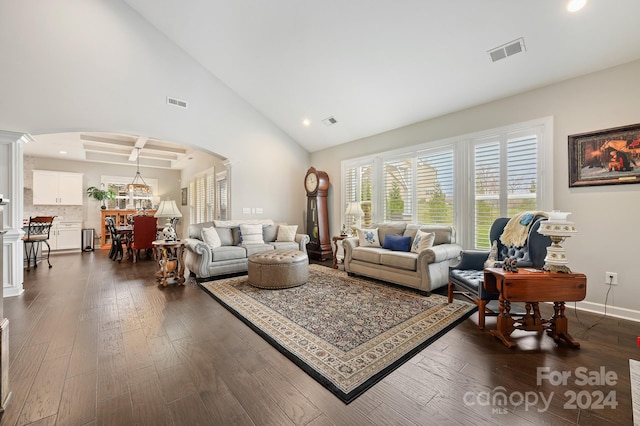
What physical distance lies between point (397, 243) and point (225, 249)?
2.92 meters

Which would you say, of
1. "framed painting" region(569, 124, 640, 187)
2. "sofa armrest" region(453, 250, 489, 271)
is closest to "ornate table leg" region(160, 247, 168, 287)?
"sofa armrest" region(453, 250, 489, 271)

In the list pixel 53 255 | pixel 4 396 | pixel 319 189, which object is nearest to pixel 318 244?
pixel 319 189

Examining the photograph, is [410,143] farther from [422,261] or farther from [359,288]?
[359,288]

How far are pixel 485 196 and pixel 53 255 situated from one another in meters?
9.90

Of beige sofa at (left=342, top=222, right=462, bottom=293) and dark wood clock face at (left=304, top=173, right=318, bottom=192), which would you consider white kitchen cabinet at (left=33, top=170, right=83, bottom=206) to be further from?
beige sofa at (left=342, top=222, right=462, bottom=293)

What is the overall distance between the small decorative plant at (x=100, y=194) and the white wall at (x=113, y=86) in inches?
203

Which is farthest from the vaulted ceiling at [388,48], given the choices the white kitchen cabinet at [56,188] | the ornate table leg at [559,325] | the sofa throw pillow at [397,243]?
the white kitchen cabinet at [56,188]

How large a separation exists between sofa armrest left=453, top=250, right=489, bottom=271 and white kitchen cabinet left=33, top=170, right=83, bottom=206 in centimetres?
1003

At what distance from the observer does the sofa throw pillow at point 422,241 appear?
3.78 m

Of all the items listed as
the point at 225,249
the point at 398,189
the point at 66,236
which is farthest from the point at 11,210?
the point at 398,189

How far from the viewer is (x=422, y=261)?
3449 mm

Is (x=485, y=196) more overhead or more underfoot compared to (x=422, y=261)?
more overhead

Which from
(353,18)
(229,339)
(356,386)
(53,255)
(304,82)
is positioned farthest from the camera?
(53,255)

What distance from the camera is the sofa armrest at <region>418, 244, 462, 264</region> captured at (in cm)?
342
